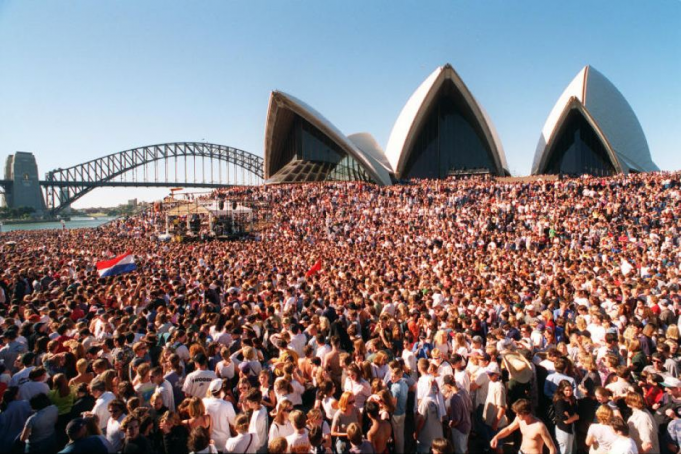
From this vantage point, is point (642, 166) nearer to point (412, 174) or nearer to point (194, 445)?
point (412, 174)

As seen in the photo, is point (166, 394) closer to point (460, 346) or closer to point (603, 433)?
point (460, 346)

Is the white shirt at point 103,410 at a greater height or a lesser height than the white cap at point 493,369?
lesser

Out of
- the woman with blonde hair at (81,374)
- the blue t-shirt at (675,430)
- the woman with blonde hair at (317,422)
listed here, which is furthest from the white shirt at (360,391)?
the woman with blonde hair at (81,374)

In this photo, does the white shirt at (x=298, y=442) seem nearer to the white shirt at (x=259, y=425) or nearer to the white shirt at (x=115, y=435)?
the white shirt at (x=259, y=425)

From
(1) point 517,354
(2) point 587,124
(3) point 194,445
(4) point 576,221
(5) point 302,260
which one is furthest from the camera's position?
(2) point 587,124

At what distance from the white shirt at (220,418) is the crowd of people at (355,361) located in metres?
0.02

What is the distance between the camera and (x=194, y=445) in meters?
3.03

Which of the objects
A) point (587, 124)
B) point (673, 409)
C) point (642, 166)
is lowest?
point (673, 409)

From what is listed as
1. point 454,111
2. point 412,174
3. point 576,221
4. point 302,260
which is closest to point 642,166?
point 454,111

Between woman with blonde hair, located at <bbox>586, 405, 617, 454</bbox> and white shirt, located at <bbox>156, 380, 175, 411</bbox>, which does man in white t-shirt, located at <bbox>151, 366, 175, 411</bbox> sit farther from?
woman with blonde hair, located at <bbox>586, 405, 617, 454</bbox>

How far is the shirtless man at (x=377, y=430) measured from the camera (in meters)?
3.52

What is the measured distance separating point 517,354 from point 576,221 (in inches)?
586

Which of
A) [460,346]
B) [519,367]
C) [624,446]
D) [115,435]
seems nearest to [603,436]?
[624,446]

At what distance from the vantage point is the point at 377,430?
3.53 m
